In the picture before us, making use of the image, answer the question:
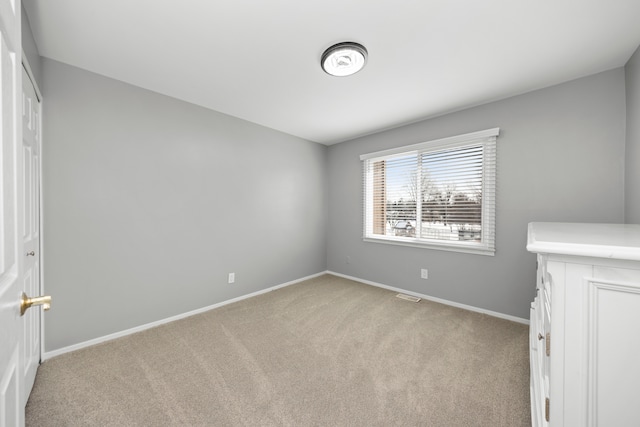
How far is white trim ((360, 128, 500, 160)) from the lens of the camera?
105 inches

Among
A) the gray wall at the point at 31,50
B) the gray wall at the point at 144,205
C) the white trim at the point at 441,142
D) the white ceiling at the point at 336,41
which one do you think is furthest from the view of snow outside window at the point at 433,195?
the gray wall at the point at 31,50

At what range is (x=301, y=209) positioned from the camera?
3.99 meters

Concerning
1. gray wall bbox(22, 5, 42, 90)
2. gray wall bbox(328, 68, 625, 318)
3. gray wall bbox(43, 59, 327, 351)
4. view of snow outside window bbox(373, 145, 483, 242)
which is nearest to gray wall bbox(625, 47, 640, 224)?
gray wall bbox(328, 68, 625, 318)

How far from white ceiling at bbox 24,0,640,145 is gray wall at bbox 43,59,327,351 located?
295mm

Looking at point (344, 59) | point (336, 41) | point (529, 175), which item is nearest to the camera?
point (336, 41)

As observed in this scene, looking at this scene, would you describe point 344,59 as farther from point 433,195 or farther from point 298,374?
point 298,374

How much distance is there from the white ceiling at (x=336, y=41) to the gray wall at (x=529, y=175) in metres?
0.23

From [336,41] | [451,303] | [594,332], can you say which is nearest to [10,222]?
[594,332]

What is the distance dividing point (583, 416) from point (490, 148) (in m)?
2.60

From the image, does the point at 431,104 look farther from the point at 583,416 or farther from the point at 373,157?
the point at 583,416

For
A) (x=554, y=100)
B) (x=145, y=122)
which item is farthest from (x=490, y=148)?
(x=145, y=122)

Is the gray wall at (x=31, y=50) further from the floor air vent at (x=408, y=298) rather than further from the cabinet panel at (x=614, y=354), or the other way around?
the floor air vent at (x=408, y=298)

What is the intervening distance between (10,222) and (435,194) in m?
3.40

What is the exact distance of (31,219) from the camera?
1.69m
